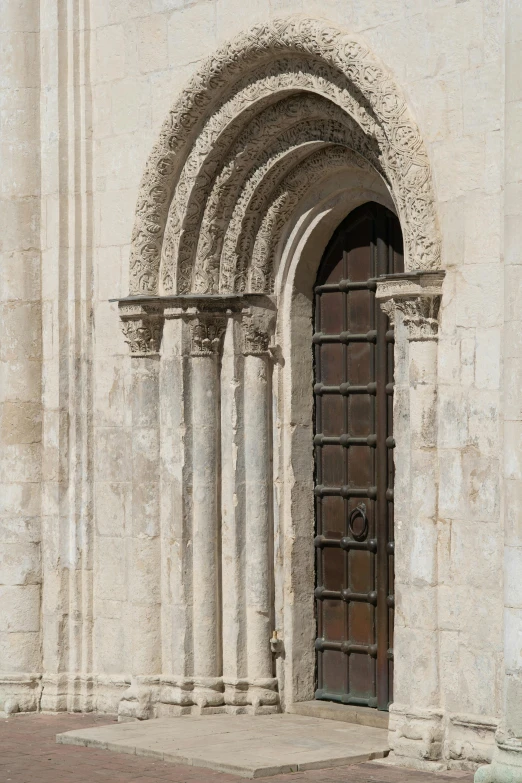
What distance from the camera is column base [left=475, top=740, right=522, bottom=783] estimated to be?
289 inches

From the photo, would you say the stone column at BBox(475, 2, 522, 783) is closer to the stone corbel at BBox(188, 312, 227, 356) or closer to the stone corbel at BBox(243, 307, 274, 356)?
the stone corbel at BBox(243, 307, 274, 356)

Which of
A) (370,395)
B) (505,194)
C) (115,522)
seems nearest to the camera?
(505,194)

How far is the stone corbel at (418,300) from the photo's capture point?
8227 millimetres

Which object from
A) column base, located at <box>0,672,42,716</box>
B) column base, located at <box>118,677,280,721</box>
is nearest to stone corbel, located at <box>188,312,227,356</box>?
column base, located at <box>118,677,280,721</box>

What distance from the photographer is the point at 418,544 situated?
8.29 metres

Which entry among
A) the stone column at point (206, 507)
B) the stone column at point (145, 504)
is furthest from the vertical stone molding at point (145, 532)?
the stone column at point (206, 507)

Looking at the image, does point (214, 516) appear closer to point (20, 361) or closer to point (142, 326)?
point (142, 326)

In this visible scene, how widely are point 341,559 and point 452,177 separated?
276 centimetres

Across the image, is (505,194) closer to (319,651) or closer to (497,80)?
(497,80)

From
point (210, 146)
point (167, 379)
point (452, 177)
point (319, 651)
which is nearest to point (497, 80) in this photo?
point (452, 177)

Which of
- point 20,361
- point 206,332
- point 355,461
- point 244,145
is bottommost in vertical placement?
point 355,461

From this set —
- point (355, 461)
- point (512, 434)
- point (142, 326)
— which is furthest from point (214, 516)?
point (512, 434)

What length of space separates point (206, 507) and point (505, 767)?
10.2 feet

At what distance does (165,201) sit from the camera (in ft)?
32.7
